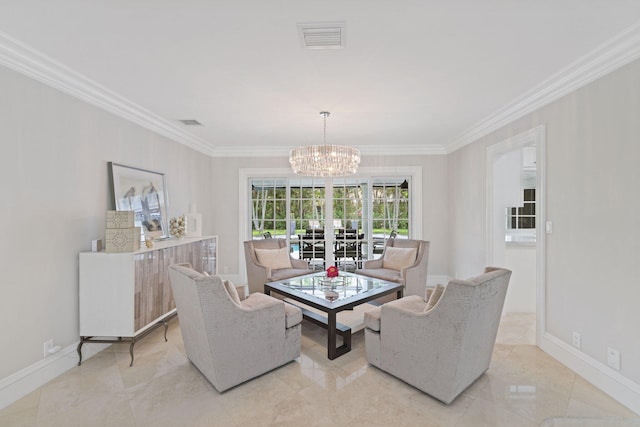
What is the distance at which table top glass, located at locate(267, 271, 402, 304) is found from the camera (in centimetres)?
303

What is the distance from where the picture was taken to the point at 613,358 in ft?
7.17

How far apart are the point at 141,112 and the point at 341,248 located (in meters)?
3.78

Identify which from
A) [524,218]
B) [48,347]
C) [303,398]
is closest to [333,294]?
[303,398]

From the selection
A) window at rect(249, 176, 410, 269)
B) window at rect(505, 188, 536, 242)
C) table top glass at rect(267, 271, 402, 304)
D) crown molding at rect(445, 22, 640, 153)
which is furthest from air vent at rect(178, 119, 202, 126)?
window at rect(505, 188, 536, 242)

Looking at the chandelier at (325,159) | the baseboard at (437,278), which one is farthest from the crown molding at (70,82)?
the baseboard at (437,278)

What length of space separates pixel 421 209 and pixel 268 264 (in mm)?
2890

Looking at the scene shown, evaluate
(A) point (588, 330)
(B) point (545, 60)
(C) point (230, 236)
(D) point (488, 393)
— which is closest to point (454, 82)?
(B) point (545, 60)

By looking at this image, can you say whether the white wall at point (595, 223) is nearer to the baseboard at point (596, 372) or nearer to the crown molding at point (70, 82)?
the baseboard at point (596, 372)

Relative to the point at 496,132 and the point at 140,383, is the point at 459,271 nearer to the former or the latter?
the point at 496,132

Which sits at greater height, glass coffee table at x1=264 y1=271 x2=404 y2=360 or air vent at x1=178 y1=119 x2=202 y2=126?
air vent at x1=178 y1=119 x2=202 y2=126

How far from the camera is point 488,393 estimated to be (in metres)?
2.21

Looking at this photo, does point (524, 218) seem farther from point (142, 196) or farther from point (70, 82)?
point (70, 82)

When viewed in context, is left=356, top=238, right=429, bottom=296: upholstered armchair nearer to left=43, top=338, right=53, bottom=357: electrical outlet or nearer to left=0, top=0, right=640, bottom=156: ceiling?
left=0, top=0, right=640, bottom=156: ceiling

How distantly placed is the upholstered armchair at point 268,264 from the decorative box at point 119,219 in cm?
180
